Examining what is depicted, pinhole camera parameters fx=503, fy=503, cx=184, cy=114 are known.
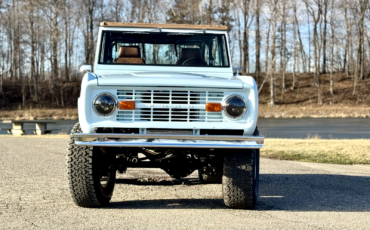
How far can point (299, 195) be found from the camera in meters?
7.44

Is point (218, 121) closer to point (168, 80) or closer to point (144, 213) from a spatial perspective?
point (168, 80)

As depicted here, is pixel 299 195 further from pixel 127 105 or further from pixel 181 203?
pixel 127 105

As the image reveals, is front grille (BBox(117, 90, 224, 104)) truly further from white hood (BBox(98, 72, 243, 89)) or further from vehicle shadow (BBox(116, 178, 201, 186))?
vehicle shadow (BBox(116, 178, 201, 186))

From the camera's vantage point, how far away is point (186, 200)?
22.5ft

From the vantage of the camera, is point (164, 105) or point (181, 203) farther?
point (181, 203)

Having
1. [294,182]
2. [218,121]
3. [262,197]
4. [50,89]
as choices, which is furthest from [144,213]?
[50,89]

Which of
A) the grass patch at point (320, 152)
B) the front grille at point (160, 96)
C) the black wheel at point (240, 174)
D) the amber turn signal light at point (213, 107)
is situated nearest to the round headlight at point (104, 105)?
the front grille at point (160, 96)

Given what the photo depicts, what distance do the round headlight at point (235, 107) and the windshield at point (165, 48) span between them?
1.56 m

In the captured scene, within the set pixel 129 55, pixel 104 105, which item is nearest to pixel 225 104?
pixel 104 105

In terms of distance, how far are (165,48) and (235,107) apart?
199cm

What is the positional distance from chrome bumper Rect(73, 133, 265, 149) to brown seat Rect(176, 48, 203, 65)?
2.07 m

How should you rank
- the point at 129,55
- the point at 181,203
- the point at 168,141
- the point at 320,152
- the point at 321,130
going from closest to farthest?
the point at 168,141
the point at 181,203
the point at 129,55
the point at 320,152
the point at 321,130

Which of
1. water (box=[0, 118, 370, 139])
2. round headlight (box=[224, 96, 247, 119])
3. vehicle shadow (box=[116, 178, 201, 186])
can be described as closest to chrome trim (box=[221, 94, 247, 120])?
round headlight (box=[224, 96, 247, 119])

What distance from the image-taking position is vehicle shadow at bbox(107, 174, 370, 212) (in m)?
6.42
